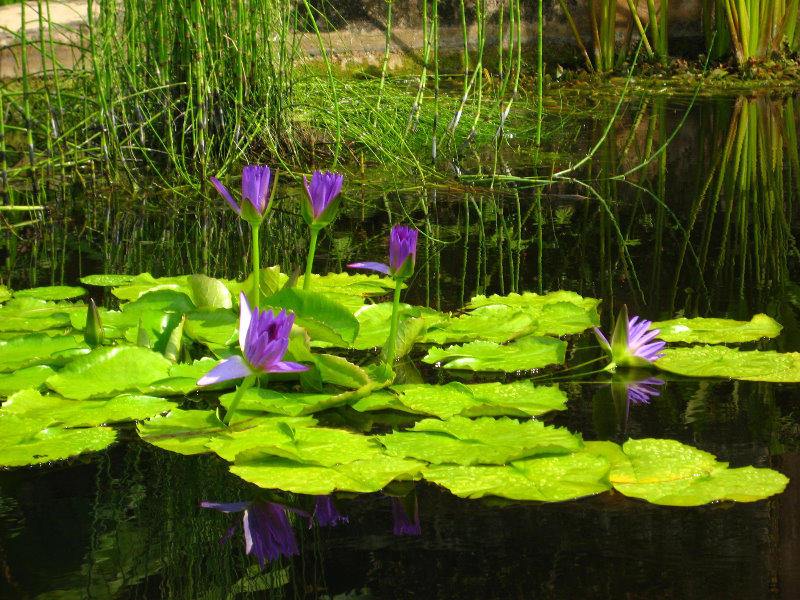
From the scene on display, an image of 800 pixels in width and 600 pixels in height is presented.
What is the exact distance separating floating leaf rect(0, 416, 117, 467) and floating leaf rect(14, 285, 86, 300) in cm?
53

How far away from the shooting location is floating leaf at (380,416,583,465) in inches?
38.3

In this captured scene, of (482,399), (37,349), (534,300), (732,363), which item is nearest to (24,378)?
(37,349)

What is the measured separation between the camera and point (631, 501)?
906 mm

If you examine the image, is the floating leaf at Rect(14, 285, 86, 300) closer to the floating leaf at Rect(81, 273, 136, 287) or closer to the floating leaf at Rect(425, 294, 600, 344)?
the floating leaf at Rect(81, 273, 136, 287)

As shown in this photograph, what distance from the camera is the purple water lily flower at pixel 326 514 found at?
88 centimetres

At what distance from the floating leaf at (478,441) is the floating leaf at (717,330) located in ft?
1.32

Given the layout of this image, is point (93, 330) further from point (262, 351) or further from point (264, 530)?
point (264, 530)

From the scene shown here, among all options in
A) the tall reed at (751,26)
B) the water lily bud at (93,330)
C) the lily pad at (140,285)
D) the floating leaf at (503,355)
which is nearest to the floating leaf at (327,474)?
the floating leaf at (503,355)

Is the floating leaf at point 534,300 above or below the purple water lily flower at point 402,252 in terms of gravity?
below

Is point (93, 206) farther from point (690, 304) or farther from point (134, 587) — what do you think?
point (134, 587)

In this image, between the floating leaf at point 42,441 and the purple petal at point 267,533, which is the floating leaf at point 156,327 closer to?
the floating leaf at point 42,441

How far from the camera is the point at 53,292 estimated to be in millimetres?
1615

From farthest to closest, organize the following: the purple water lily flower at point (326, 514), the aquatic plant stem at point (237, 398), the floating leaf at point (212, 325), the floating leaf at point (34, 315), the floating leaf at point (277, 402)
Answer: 1. the floating leaf at point (34, 315)
2. the floating leaf at point (212, 325)
3. the floating leaf at point (277, 402)
4. the aquatic plant stem at point (237, 398)
5. the purple water lily flower at point (326, 514)

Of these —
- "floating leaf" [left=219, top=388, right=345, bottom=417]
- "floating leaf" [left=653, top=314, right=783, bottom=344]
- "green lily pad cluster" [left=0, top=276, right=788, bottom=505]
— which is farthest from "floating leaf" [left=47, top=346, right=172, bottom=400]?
"floating leaf" [left=653, top=314, right=783, bottom=344]
